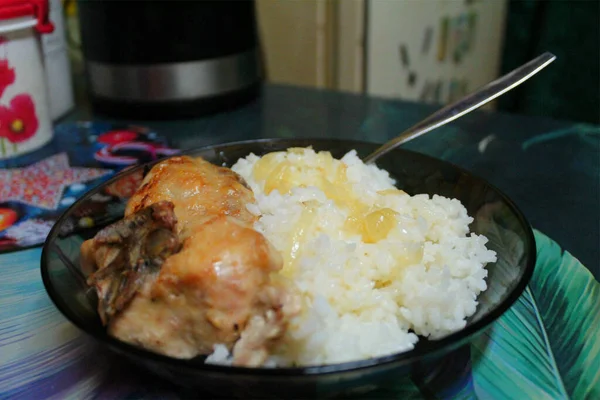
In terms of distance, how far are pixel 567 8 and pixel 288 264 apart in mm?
1987

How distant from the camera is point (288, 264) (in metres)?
0.66

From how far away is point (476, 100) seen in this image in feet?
3.02

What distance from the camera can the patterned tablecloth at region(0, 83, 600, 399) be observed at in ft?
2.04

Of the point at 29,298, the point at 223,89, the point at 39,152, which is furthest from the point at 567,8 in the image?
the point at 29,298

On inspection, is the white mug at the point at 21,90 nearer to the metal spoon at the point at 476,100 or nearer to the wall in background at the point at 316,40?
the metal spoon at the point at 476,100

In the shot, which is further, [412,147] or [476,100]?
[412,147]

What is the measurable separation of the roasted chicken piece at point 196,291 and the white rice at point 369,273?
0.03 meters

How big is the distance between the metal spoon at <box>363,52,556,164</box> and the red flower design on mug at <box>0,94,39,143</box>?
785 mm

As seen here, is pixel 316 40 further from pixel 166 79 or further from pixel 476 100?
pixel 476 100

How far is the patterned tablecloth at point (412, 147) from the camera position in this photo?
62cm

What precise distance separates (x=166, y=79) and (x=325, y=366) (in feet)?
3.62

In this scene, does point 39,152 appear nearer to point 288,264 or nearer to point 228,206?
point 228,206

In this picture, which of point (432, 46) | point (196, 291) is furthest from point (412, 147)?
point (432, 46)

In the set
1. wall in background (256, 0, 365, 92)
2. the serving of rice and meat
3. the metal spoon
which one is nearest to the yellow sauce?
the serving of rice and meat
